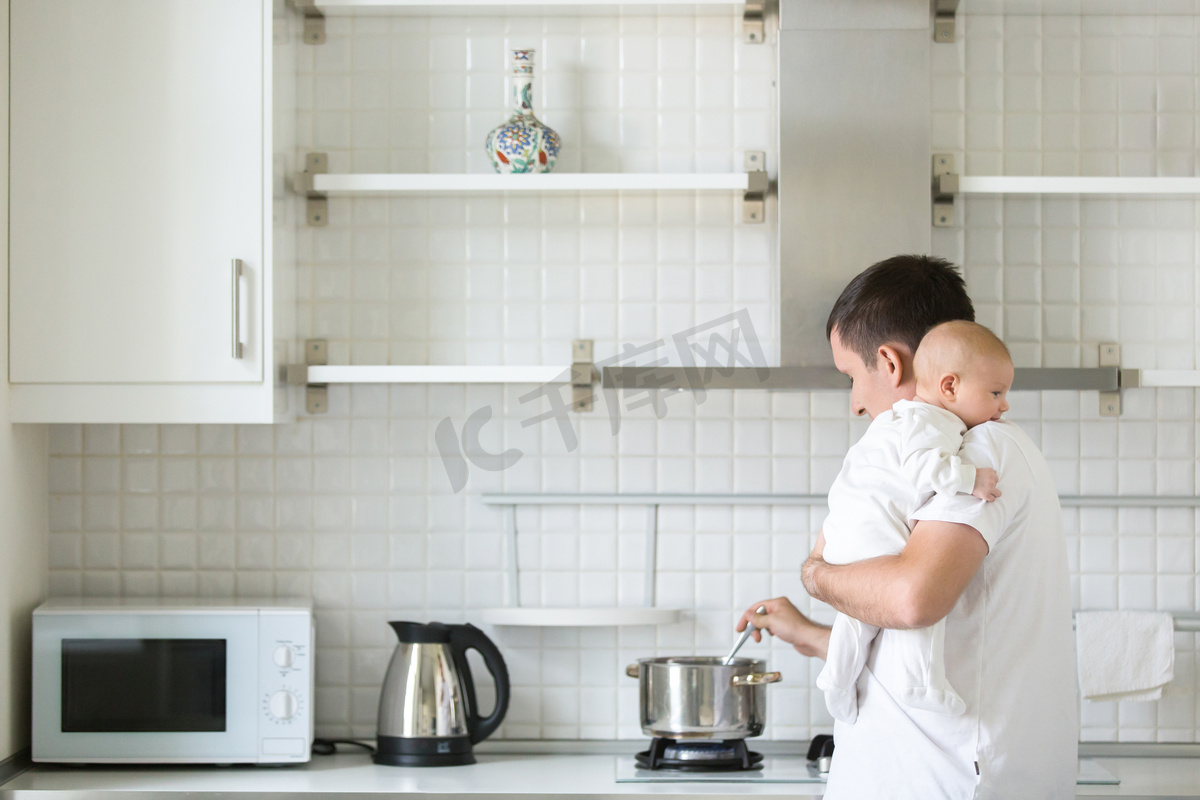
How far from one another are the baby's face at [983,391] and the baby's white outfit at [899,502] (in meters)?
0.02

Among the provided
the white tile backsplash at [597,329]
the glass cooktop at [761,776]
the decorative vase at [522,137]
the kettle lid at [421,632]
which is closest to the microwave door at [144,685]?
the white tile backsplash at [597,329]

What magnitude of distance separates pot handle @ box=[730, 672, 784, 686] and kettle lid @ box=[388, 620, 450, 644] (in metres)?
0.52

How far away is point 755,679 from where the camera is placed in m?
1.85

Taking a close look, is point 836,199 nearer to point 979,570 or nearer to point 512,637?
point 979,570

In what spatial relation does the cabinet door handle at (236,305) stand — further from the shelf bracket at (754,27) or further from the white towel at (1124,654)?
the white towel at (1124,654)

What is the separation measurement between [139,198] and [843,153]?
1232mm

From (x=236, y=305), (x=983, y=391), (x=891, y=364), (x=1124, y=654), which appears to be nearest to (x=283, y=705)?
(x=236, y=305)

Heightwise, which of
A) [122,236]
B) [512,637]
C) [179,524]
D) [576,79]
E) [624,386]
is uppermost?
[576,79]

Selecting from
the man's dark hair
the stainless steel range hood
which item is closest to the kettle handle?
the stainless steel range hood

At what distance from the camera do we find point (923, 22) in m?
1.92

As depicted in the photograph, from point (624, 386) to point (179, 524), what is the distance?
947mm

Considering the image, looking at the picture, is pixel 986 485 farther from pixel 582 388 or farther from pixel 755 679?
pixel 582 388

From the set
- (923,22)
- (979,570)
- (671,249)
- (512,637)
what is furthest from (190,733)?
(923,22)

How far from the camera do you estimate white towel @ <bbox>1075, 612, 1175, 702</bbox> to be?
2016 mm
